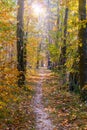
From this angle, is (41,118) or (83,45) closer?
(41,118)

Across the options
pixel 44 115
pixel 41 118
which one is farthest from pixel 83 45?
pixel 41 118

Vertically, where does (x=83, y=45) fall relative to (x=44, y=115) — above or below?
above

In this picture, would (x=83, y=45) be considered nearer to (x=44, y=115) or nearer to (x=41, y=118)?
(x=44, y=115)

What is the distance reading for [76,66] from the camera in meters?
18.4

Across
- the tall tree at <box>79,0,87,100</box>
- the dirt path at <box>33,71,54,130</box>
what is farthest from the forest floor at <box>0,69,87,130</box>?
the tall tree at <box>79,0,87,100</box>

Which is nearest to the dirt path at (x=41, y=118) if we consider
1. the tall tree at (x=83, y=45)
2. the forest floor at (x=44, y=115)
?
the forest floor at (x=44, y=115)

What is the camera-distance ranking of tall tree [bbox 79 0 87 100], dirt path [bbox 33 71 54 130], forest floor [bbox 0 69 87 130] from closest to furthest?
forest floor [bbox 0 69 87 130] < dirt path [bbox 33 71 54 130] < tall tree [bbox 79 0 87 100]

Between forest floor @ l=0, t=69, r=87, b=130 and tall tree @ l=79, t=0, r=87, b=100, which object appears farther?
tall tree @ l=79, t=0, r=87, b=100

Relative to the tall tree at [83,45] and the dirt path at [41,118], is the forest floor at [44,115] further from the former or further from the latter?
the tall tree at [83,45]

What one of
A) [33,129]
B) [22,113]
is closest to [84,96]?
[22,113]

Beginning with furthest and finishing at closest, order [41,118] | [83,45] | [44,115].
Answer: [83,45] → [44,115] → [41,118]

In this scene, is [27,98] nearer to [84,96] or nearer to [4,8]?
[84,96]

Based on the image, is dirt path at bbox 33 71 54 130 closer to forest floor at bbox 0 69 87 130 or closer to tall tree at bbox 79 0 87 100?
forest floor at bbox 0 69 87 130

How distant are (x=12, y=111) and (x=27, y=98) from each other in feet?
14.6
